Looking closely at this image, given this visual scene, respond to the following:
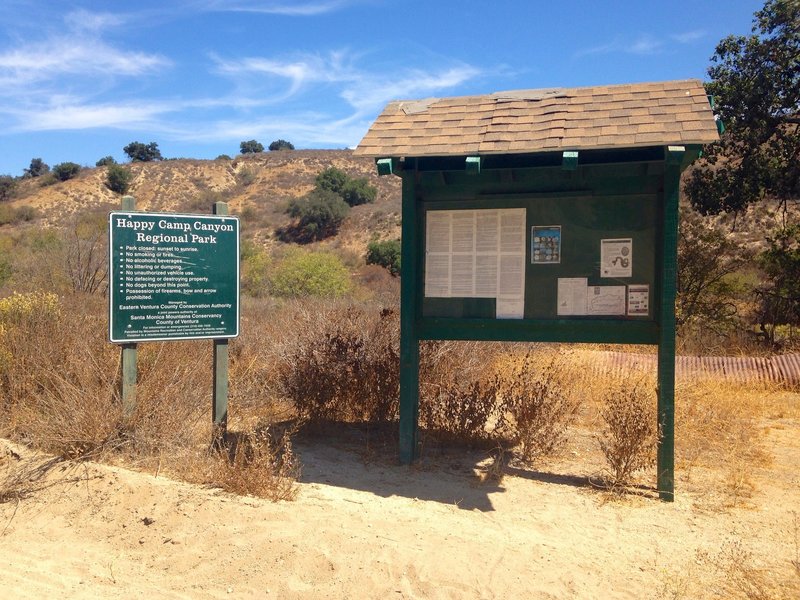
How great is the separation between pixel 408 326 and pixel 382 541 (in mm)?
2161

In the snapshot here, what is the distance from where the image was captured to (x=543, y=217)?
6023 millimetres

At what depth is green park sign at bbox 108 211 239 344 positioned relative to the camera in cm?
583

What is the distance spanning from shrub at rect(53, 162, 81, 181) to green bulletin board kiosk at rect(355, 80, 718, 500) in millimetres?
50354

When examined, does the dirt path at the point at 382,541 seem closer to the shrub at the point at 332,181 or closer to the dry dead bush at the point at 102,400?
the dry dead bush at the point at 102,400

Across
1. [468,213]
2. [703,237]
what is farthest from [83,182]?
[468,213]

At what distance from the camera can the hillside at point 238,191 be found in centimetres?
4053

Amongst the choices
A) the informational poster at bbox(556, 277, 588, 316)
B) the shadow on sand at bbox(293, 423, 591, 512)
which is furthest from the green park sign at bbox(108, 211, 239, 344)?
the informational poster at bbox(556, 277, 588, 316)

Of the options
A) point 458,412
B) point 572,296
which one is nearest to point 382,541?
point 458,412

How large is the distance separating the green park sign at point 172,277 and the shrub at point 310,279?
417 inches

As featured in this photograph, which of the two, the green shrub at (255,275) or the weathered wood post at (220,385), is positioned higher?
the green shrub at (255,275)

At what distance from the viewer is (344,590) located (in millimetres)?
4043

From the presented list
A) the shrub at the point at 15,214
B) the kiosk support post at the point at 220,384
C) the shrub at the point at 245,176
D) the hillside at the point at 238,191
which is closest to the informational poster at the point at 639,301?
the kiosk support post at the point at 220,384

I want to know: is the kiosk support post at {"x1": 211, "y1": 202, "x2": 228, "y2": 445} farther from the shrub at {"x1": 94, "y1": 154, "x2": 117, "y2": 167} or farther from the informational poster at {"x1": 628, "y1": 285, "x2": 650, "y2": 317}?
the shrub at {"x1": 94, "y1": 154, "x2": 117, "y2": 167}

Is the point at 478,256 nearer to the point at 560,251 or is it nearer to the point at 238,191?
the point at 560,251
